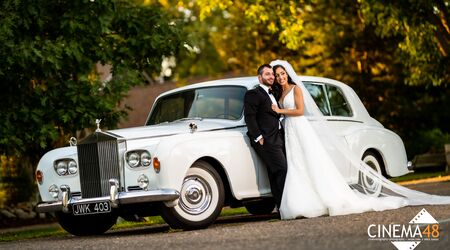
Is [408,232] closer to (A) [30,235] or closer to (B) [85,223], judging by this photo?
(B) [85,223]

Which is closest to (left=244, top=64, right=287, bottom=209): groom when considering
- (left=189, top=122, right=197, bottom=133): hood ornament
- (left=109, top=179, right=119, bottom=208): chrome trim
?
(left=189, top=122, right=197, bottom=133): hood ornament

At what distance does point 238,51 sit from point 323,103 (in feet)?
85.2

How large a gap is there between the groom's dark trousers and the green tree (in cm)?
497

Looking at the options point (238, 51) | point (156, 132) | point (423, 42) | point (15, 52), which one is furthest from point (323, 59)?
point (156, 132)

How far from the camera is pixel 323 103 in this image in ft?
41.7

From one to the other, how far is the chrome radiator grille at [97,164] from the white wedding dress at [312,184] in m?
2.20

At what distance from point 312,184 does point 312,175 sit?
4.6 inches

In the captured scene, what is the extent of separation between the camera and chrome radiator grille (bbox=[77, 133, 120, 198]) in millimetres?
10641

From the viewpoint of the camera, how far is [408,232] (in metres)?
8.80

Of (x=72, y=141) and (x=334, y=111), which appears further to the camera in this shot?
(x=334, y=111)

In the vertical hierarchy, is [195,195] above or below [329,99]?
below

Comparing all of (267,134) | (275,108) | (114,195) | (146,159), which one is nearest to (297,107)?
(275,108)

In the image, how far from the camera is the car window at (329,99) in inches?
497

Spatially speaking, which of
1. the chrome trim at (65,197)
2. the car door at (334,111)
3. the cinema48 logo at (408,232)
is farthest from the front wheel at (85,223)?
the cinema48 logo at (408,232)
